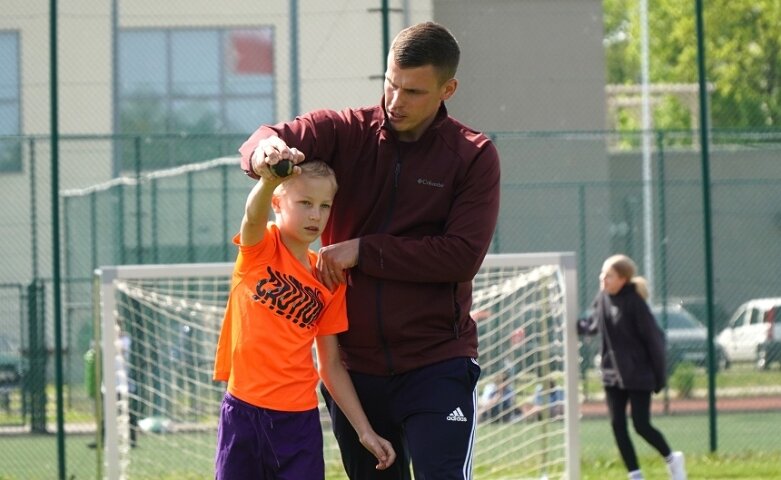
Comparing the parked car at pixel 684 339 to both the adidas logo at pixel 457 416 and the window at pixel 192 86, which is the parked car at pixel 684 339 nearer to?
the window at pixel 192 86

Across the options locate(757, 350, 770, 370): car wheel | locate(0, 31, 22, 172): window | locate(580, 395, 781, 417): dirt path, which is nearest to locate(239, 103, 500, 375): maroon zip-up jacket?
locate(0, 31, 22, 172): window

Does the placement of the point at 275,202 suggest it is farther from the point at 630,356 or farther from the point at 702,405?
the point at 702,405

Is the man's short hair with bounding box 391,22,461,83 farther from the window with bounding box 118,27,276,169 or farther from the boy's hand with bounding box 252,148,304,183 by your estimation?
the window with bounding box 118,27,276,169

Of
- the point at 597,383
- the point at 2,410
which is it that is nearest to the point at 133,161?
the point at 2,410

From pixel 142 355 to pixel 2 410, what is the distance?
8.18 ft

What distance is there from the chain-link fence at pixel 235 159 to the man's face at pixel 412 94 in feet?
19.2

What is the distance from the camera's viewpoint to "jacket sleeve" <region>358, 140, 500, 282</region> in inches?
154

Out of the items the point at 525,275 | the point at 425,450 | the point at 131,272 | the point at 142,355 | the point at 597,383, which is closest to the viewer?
the point at 425,450

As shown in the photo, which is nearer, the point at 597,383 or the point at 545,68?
the point at 545,68

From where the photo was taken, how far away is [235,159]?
11305mm

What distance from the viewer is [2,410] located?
11.1 m

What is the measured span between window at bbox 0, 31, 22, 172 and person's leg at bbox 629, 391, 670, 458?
5.24 m

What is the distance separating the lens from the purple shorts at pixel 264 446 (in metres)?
3.96

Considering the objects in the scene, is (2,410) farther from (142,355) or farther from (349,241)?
(349,241)
